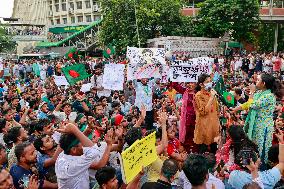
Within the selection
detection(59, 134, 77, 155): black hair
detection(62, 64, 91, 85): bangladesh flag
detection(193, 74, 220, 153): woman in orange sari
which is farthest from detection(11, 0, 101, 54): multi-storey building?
detection(59, 134, 77, 155): black hair

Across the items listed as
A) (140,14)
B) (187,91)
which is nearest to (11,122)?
(187,91)

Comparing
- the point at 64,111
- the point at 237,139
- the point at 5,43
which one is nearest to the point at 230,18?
the point at 64,111

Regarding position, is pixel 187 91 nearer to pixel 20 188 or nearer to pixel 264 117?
pixel 264 117

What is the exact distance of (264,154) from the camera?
18.0ft

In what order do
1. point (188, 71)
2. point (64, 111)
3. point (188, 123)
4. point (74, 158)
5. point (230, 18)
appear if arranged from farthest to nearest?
point (230, 18)
point (64, 111)
point (188, 71)
point (188, 123)
point (74, 158)

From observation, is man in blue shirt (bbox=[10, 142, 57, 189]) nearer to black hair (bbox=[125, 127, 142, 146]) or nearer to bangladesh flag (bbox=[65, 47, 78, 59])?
black hair (bbox=[125, 127, 142, 146])

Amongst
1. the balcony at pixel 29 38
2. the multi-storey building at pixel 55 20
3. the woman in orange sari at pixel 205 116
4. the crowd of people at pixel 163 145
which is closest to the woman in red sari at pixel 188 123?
the crowd of people at pixel 163 145

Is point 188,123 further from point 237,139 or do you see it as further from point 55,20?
point 55,20

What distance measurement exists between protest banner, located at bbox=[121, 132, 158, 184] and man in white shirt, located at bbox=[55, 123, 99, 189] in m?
0.42

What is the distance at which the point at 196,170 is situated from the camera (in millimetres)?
3336

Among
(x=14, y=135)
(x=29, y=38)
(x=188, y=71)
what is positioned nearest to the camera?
(x=14, y=135)

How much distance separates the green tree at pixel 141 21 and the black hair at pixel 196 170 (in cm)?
2520

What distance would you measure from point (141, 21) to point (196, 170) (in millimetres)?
25909

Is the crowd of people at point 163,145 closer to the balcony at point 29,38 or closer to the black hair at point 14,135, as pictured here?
the black hair at point 14,135
